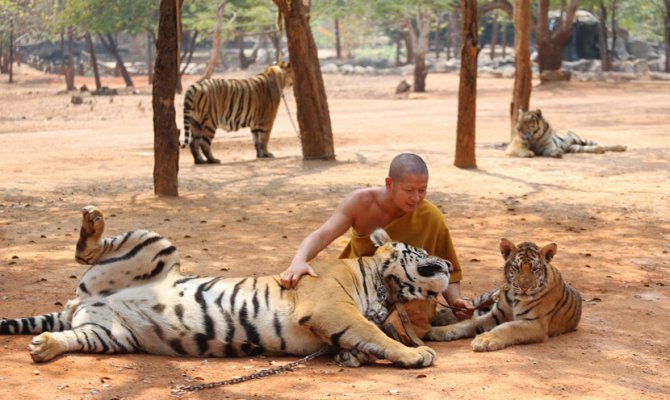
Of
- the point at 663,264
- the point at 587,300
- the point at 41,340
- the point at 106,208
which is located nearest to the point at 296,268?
the point at 41,340

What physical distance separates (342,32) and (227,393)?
5674cm

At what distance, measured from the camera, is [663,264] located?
8.24 m

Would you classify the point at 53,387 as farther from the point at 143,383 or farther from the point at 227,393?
the point at 227,393

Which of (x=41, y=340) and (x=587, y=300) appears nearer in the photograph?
(x=41, y=340)

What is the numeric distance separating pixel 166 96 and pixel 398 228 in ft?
20.5

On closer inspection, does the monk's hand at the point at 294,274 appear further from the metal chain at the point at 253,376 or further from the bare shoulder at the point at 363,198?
the bare shoulder at the point at 363,198

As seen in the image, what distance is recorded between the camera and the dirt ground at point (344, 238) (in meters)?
4.76

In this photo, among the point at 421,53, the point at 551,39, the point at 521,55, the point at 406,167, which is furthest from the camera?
the point at 421,53

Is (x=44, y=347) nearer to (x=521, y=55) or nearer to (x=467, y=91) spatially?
(x=467, y=91)

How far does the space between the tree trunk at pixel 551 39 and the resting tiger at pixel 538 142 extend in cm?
1501

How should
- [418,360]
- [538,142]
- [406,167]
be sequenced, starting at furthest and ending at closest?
1. [538,142]
2. [406,167]
3. [418,360]

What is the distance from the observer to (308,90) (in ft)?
49.6

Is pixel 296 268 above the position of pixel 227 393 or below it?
above

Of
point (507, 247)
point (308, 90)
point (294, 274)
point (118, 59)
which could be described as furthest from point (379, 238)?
point (118, 59)
